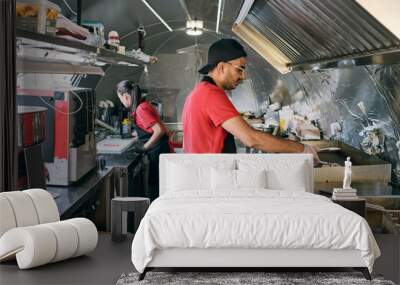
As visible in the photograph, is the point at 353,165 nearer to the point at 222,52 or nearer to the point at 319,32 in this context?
the point at 319,32

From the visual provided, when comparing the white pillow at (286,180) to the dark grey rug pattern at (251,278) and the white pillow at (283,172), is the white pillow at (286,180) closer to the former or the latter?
the white pillow at (283,172)

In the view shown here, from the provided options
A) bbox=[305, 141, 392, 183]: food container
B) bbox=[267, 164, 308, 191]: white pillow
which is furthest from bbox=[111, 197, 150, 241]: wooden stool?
bbox=[305, 141, 392, 183]: food container

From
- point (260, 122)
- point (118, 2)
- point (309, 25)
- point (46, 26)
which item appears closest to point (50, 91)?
point (46, 26)

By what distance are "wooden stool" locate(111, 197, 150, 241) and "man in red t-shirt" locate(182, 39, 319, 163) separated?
83 cm

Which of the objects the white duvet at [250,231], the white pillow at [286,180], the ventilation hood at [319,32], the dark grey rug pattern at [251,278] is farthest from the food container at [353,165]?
the white duvet at [250,231]

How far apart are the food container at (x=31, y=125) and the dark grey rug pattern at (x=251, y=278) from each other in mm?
2500

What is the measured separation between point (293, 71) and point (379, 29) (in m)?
1.20

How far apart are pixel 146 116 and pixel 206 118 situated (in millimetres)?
685

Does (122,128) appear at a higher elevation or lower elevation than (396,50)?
lower

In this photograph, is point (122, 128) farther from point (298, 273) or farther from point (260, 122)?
point (298, 273)

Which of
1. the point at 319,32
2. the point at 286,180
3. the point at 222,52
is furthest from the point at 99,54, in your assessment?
the point at 286,180

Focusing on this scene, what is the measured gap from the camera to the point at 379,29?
275 inches

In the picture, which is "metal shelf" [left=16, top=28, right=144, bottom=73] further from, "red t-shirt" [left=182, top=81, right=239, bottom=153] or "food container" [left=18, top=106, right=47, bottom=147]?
"red t-shirt" [left=182, top=81, right=239, bottom=153]

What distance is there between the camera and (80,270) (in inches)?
241
